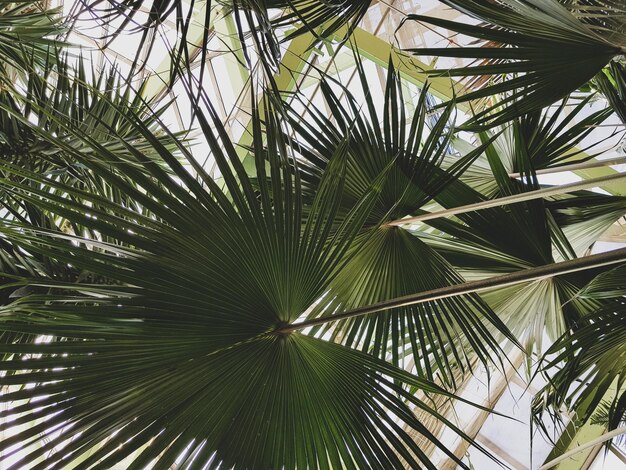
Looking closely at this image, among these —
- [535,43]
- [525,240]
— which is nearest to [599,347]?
[525,240]

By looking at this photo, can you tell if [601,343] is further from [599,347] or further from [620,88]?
[620,88]

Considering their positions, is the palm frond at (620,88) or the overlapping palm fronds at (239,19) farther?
the palm frond at (620,88)

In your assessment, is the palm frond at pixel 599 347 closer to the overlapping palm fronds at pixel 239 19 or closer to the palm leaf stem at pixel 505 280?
the palm leaf stem at pixel 505 280

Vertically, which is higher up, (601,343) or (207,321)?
(207,321)

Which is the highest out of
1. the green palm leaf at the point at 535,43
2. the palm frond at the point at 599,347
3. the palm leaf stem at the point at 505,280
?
the green palm leaf at the point at 535,43

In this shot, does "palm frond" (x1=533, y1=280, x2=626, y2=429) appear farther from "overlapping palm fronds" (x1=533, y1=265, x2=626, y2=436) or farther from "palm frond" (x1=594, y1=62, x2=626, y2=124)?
"palm frond" (x1=594, y1=62, x2=626, y2=124)

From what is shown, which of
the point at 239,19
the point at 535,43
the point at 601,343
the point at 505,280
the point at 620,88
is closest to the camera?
the point at 239,19

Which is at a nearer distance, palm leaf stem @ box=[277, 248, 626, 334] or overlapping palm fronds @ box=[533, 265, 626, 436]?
palm leaf stem @ box=[277, 248, 626, 334]

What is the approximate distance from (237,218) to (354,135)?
709mm

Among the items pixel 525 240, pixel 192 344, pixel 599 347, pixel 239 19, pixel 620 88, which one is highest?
pixel 620 88

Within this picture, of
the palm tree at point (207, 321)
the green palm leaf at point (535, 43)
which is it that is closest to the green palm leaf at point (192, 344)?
the palm tree at point (207, 321)

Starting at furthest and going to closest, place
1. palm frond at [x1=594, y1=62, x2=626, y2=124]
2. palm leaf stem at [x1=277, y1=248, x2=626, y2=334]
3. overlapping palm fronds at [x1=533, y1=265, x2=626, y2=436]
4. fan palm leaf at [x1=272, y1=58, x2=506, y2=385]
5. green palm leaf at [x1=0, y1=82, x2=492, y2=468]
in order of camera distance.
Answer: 1. palm frond at [x1=594, y1=62, x2=626, y2=124]
2. fan palm leaf at [x1=272, y1=58, x2=506, y2=385]
3. overlapping palm fronds at [x1=533, y1=265, x2=626, y2=436]
4. palm leaf stem at [x1=277, y1=248, x2=626, y2=334]
5. green palm leaf at [x1=0, y1=82, x2=492, y2=468]

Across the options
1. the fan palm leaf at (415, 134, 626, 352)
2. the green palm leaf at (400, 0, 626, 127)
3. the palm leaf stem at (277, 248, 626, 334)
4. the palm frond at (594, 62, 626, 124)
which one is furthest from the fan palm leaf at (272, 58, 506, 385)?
the palm frond at (594, 62, 626, 124)

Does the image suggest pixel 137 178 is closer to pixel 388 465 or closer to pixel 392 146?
pixel 388 465
